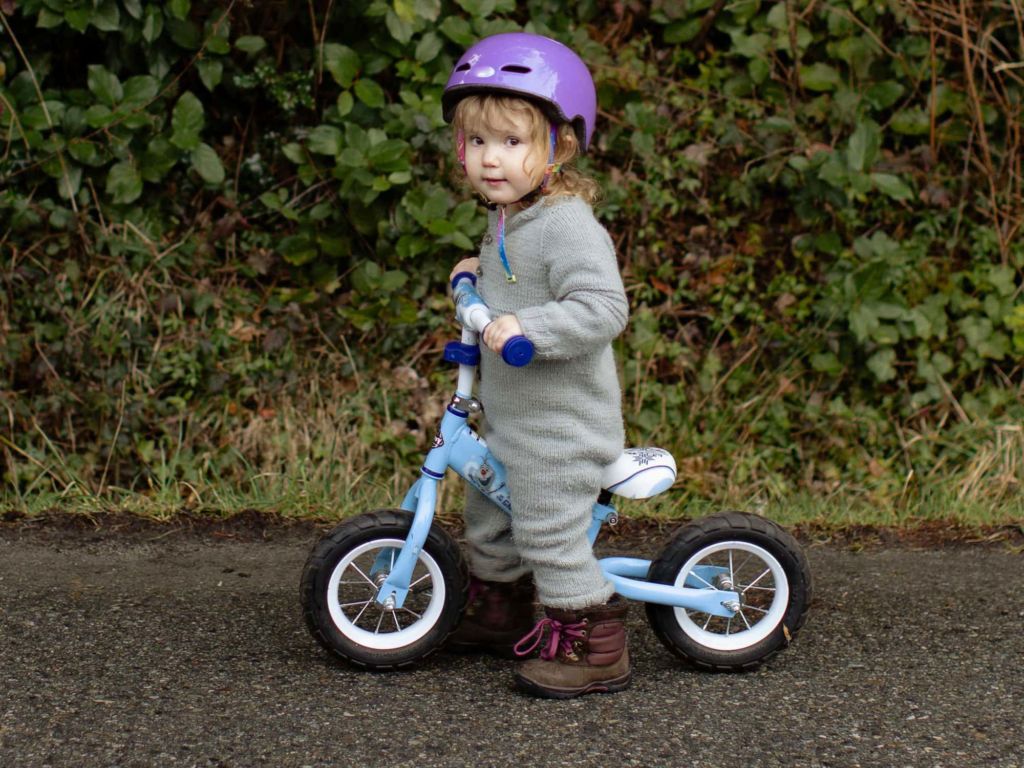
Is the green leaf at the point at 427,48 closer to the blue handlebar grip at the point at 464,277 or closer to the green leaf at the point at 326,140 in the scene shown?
the green leaf at the point at 326,140

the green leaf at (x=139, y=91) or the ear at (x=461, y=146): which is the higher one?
the green leaf at (x=139, y=91)

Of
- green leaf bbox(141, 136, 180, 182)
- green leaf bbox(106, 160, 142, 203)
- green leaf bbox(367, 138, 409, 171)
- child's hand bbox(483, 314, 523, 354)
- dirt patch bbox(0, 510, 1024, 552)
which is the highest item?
green leaf bbox(367, 138, 409, 171)

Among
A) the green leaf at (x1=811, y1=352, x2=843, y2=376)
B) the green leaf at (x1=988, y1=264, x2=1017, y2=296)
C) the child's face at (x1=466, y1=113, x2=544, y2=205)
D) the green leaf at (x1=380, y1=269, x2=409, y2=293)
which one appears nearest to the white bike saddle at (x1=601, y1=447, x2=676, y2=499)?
the child's face at (x1=466, y1=113, x2=544, y2=205)

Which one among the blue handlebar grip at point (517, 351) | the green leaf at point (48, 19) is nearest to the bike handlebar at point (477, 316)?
the blue handlebar grip at point (517, 351)

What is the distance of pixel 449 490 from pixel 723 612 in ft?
5.10

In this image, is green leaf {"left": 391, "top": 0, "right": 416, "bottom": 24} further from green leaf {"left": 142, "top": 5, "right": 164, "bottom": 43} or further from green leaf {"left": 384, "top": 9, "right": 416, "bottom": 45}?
green leaf {"left": 142, "top": 5, "right": 164, "bottom": 43}

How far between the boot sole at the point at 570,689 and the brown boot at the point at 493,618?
9.6 inches

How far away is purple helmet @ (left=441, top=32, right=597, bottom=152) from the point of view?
271cm

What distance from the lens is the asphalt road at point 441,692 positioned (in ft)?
8.29

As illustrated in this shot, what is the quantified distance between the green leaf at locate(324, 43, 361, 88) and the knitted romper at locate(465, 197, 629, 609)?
6.05 ft

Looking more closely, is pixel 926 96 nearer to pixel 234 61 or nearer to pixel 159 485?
pixel 234 61

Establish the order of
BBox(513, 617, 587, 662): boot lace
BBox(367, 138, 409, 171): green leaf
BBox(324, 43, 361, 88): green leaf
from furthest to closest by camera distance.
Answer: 1. BBox(324, 43, 361, 88): green leaf
2. BBox(367, 138, 409, 171): green leaf
3. BBox(513, 617, 587, 662): boot lace

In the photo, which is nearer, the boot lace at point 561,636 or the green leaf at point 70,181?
the boot lace at point 561,636

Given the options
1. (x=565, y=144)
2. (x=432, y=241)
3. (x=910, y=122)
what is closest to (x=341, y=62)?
(x=432, y=241)
